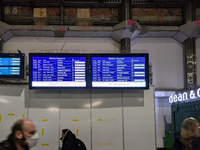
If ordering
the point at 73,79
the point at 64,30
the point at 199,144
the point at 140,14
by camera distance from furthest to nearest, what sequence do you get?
the point at 140,14 → the point at 64,30 → the point at 73,79 → the point at 199,144

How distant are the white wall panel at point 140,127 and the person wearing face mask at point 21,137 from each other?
15.7 feet

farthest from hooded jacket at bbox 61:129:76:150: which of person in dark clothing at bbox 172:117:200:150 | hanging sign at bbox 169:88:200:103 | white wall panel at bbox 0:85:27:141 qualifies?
hanging sign at bbox 169:88:200:103

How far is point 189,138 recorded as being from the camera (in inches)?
115

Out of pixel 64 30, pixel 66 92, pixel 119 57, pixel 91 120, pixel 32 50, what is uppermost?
pixel 64 30

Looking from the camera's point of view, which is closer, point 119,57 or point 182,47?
point 119,57

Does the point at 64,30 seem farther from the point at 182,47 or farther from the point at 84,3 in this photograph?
the point at 182,47

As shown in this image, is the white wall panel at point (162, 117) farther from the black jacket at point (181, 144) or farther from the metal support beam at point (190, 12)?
the black jacket at point (181, 144)

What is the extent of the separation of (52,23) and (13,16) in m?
1.52

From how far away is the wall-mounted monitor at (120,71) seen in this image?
6.56 meters

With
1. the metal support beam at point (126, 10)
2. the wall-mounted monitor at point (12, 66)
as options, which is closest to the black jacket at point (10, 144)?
the wall-mounted monitor at point (12, 66)

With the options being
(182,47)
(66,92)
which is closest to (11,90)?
(66,92)

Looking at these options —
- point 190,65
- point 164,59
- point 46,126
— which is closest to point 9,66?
point 46,126

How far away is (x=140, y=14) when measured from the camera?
8758 millimetres

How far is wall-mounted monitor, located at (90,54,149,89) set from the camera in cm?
656
